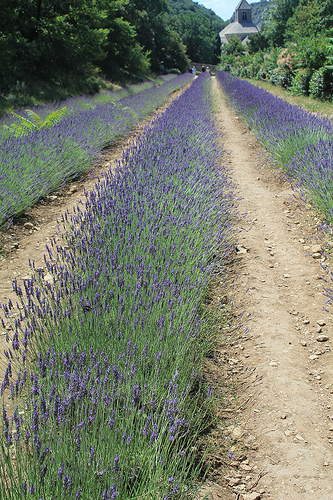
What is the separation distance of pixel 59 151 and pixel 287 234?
3872mm

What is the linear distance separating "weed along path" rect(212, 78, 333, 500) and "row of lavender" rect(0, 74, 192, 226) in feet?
8.83

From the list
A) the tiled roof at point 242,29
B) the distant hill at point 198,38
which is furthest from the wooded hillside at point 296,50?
the tiled roof at point 242,29

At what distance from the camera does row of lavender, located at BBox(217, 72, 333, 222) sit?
3959 mm

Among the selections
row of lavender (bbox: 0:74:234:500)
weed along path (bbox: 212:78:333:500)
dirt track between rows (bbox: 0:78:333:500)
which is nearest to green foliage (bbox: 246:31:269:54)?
dirt track between rows (bbox: 0:78:333:500)

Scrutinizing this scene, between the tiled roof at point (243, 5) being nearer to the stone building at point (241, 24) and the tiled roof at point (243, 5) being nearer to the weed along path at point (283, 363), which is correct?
the stone building at point (241, 24)

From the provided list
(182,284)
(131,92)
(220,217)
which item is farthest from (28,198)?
(131,92)

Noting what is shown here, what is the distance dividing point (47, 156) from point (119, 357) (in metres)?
4.52

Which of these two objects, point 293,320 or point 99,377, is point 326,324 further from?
point 99,377

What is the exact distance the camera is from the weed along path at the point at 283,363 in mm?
1609

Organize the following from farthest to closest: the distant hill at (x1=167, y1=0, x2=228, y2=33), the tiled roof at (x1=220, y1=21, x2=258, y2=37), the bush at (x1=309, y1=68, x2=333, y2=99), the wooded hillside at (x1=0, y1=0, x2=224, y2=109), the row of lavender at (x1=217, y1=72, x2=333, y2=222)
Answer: the distant hill at (x1=167, y1=0, x2=228, y2=33)
the tiled roof at (x1=220, y1=21, x2=258, y2=37)
the bush at (x1=309, y1=68, x2=333, y2=99)
the wooded hillside at (x1=0, y1=0, x2=224, y2=109)
the row of lavender at (x1=217, y1=72, x2=333, y2=222)

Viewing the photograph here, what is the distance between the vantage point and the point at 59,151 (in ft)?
18.9

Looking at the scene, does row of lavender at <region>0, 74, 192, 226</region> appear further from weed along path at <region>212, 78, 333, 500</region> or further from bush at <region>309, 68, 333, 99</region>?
bush at <region>309, 68, 333, 99</region>

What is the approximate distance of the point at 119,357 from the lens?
1529 mm

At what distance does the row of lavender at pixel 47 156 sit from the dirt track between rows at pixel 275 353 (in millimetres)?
311
